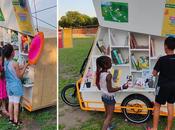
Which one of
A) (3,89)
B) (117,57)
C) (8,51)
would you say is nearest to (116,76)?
(117,57)

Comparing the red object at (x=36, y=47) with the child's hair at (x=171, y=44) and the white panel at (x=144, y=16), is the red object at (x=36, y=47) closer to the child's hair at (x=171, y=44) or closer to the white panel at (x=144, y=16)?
the white panel at (x=144, y=16)

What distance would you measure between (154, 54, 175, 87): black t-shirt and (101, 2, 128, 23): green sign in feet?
2.89

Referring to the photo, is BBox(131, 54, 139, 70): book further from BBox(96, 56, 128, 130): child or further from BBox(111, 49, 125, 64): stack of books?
BBox(96, 56, 128, 130): child

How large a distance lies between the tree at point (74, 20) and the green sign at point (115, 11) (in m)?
0.89

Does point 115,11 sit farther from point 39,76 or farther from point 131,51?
point 39,76

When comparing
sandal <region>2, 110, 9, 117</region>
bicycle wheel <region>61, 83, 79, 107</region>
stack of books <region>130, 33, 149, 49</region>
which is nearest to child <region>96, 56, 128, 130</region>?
stack of books <region>130, 33, 149, 49</region>

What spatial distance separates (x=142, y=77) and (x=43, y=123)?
1.58 m

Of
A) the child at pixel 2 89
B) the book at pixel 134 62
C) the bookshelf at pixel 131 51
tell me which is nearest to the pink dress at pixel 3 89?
the child at pixel 2 89

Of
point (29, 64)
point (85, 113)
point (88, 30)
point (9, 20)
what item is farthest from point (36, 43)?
point (88, 30)

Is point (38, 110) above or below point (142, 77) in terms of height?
below

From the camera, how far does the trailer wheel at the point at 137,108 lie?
13.8 feet

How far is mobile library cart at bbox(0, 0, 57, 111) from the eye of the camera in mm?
4391

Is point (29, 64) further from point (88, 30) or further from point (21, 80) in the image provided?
point (88, 30)

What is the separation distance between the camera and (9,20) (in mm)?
4992
